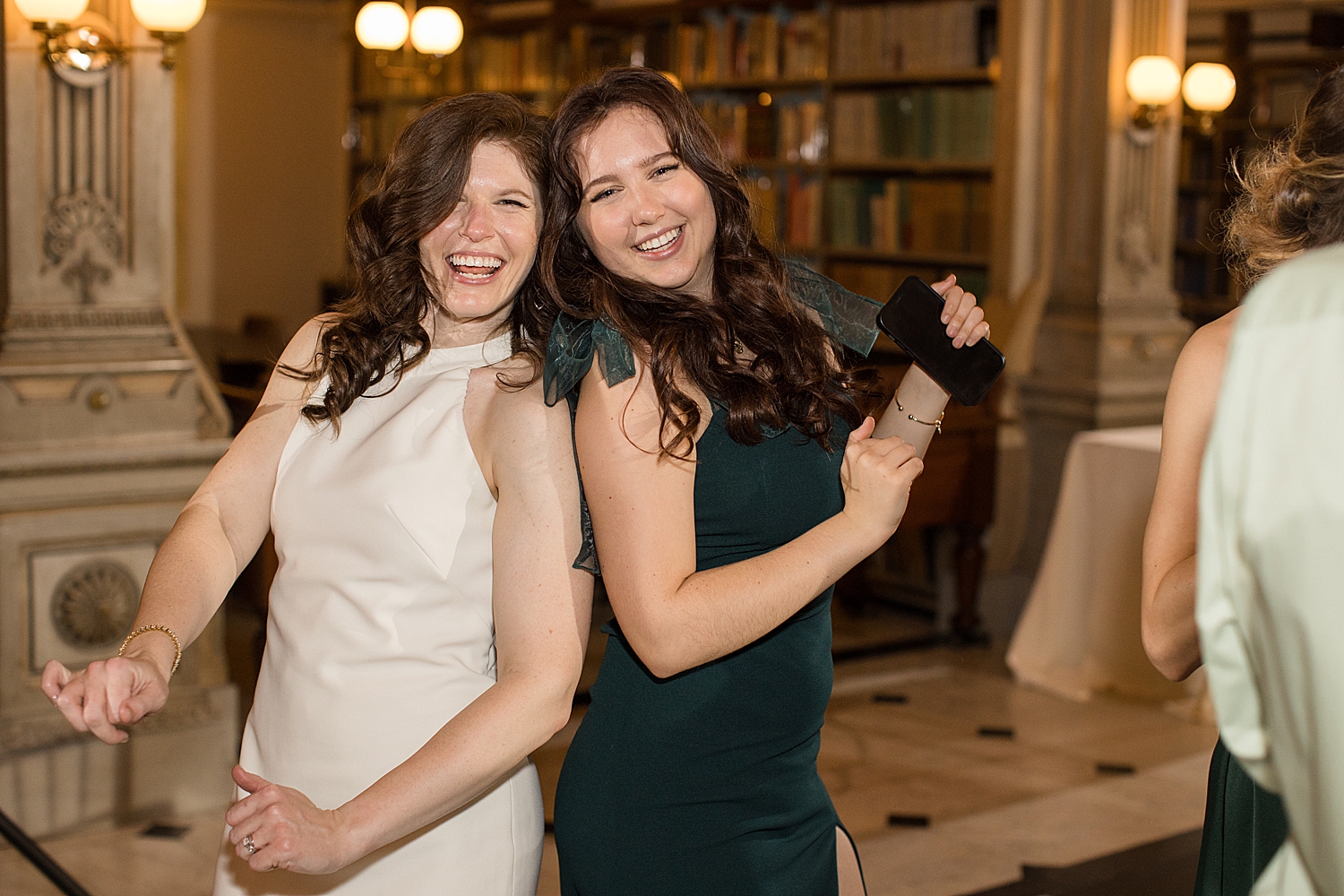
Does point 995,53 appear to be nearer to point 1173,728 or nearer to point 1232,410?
Result: point 1173,728

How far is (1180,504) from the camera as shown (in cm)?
125

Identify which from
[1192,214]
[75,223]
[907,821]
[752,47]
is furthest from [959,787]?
[1192,214]

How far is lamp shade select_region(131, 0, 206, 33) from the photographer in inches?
132

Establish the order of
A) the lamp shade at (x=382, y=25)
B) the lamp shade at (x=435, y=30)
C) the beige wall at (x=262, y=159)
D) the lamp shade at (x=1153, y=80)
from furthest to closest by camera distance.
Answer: the beige wall at (x=262, y=159), the lamp shade at (x=382, y=25), the lamp shade at (x=435, y=30), the lamp shade at (x=1153, y=80)

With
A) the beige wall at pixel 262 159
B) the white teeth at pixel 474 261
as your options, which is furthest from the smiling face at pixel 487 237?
the beige wall at pixel 262 159

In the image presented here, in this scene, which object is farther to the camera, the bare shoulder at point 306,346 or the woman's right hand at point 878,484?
the bare shoulder at point 306,346

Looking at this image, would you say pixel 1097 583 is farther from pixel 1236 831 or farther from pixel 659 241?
pixel 659 241

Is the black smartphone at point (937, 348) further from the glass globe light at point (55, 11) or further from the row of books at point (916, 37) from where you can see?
the row of books at point (916, 37)

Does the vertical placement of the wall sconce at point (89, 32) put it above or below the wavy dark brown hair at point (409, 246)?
above

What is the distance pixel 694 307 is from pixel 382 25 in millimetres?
5640

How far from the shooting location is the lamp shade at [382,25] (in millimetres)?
6555

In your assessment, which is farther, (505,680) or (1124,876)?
(1124,876)

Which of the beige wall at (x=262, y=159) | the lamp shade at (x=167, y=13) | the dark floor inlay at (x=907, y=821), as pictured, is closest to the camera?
the lamp shade at (x=167, y=13)

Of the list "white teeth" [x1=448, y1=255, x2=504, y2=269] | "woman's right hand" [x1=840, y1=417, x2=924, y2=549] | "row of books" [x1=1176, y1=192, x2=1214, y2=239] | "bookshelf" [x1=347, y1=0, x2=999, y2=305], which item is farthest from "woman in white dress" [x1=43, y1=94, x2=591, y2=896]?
"row of books" [x1=1176, y1=192, x2=1214, y2=239]
